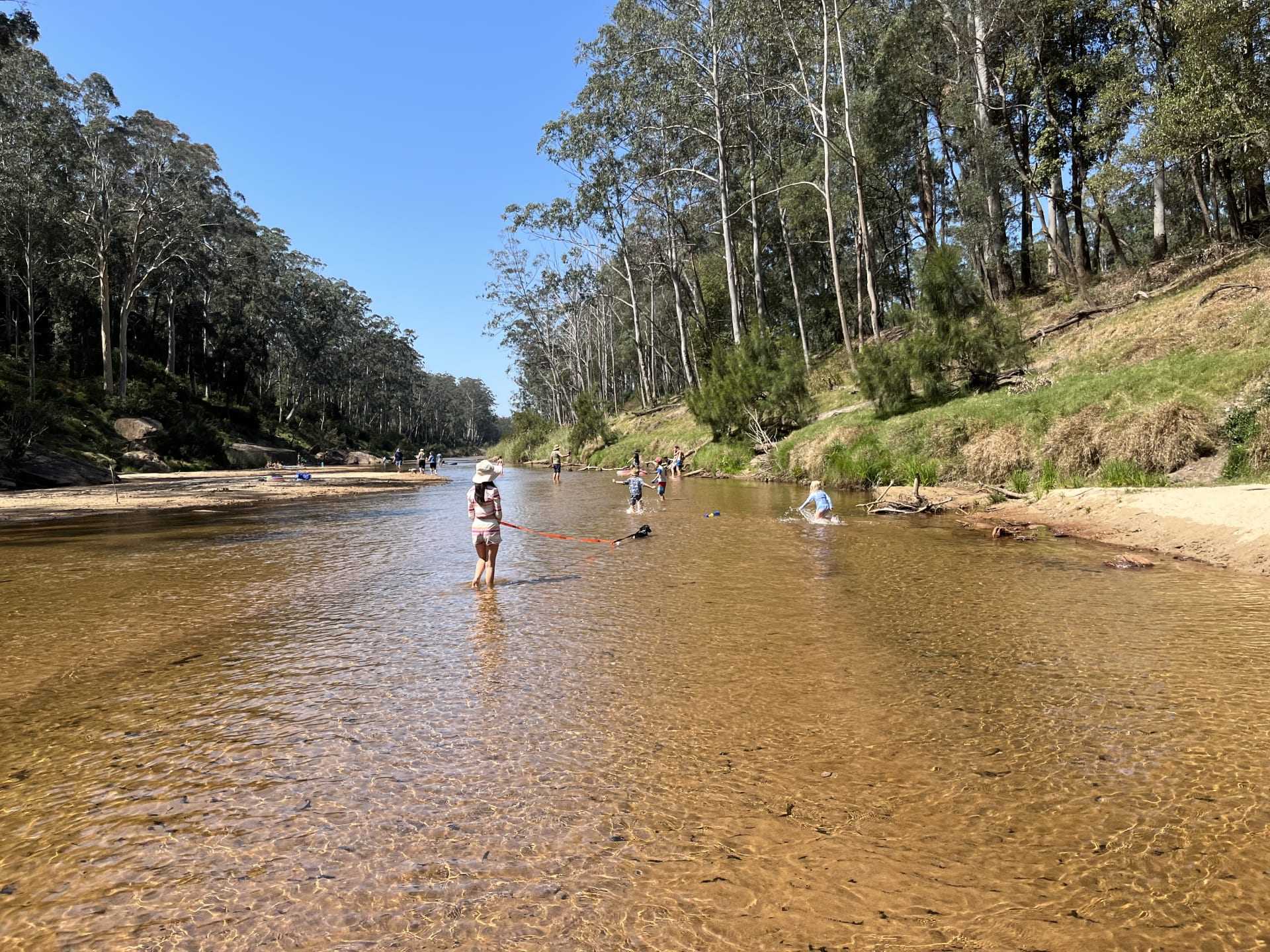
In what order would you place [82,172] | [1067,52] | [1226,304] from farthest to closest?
[82,172]
[1067,52]
[1226,304]

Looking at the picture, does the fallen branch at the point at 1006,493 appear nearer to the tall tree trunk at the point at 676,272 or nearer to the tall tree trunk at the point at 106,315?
the tall tree trunk at the point at 676,272

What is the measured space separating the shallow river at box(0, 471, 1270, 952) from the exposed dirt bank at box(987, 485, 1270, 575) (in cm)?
141

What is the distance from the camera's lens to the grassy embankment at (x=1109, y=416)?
13.2 metres

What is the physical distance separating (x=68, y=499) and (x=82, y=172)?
36732 millimetres

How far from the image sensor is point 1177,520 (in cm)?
1101

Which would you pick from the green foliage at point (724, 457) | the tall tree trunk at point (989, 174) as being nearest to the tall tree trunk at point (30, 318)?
the green foliage at point (724, 457)

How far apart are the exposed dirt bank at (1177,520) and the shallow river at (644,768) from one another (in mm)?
1413

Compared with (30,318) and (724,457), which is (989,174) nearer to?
(724,457)

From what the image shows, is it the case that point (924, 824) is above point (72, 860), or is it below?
below

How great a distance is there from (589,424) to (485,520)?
40911mm

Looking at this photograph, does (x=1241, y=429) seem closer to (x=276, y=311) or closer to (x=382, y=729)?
(x=382, y=729)

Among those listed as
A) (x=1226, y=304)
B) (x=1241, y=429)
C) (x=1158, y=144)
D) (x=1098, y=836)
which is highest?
(x=1158, y=144)

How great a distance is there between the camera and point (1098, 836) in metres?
3.40

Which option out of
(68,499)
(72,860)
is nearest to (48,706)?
(72,860)
